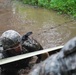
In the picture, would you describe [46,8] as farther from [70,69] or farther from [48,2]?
[70,69]

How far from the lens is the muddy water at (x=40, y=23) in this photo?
240 inches

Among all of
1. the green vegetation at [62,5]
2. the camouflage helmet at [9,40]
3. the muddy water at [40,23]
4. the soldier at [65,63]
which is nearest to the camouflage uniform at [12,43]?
the camouflage helmet at [9,40]

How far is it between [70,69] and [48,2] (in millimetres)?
8653

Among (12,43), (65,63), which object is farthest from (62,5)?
(65,63)

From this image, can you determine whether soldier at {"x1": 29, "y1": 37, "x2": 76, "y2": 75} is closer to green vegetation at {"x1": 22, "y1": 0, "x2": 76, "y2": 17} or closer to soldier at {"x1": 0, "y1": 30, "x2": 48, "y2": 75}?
soldier at {"x1": 0, "y1": 30, "x2": 48, "y2": 75}

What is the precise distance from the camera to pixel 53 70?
1185mm

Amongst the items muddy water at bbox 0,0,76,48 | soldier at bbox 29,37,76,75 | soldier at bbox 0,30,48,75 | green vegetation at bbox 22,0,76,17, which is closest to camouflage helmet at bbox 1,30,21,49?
soldier at bbox 0,30,48,75

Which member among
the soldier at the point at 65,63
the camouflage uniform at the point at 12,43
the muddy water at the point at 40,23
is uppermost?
the soldier at the point at 65,63

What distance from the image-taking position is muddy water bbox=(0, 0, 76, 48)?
6.10m

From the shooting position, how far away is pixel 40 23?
7594mm

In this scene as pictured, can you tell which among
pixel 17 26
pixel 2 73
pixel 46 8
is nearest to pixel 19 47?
pixel 2 73

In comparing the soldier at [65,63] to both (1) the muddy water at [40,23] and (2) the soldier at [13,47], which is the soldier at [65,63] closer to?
(2) the soldier at [13,47]

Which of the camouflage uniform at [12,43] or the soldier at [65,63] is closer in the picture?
the soldier at [65,63]

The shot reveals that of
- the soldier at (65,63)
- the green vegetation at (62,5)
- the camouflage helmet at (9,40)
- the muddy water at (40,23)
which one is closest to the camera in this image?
the soldier at (65,63)
